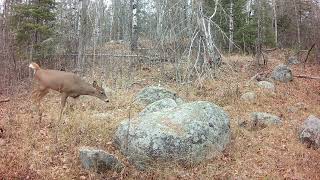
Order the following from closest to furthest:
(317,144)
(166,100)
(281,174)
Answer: (281,174) < (317,144) < (166,100)

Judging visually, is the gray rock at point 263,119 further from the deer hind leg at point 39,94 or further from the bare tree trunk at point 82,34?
the bare tree trunk at point 82,34

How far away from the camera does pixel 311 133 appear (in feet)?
29.1

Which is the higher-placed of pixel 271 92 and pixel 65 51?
pixel 65 51

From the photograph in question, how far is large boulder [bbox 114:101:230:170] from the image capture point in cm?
737

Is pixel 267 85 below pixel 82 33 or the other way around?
below

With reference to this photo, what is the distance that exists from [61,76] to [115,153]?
2.32m

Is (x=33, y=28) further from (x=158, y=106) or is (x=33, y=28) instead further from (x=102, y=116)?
(x=158, y=106)

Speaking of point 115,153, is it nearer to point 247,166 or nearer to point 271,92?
point 247,166

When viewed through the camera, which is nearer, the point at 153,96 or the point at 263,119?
the point at 263,119

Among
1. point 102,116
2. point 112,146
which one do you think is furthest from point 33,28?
point 112,146

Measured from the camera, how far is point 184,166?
7.36 meters

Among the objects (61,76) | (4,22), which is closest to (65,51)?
(4,22)

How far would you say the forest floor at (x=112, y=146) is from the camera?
7.02 m

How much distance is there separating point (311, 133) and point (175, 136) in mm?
3182
